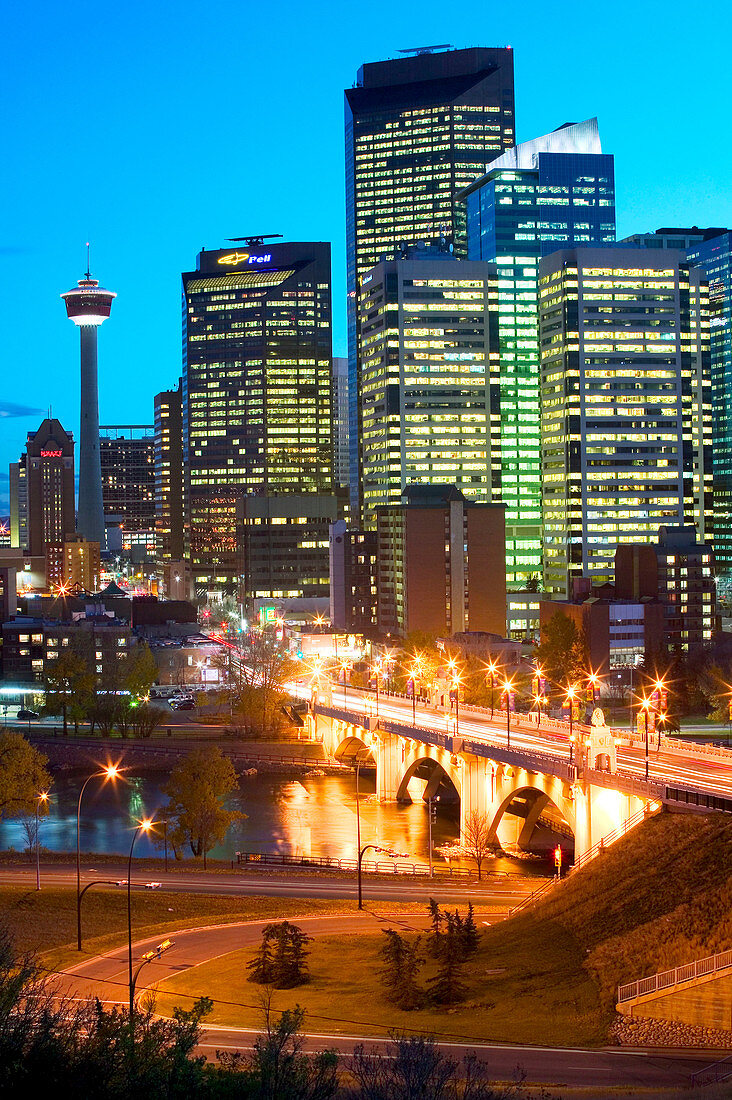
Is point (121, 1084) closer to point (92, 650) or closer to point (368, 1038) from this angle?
point (368, 1038)

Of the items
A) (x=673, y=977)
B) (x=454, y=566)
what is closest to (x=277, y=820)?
(x=673, y=977)

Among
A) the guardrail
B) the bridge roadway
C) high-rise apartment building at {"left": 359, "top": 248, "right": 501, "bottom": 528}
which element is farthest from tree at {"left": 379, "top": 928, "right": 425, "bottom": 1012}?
high-rise apartment building at {"left": 359, "top": 248, "right": 501, "bottom": 528}

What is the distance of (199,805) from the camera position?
8038 cm

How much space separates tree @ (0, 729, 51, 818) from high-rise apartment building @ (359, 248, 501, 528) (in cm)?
10698

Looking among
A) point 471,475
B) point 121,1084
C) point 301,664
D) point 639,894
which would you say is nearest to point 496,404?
point 471,475

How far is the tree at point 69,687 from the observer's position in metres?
134

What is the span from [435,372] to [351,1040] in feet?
523

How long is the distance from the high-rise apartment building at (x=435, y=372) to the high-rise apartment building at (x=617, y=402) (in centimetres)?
1479

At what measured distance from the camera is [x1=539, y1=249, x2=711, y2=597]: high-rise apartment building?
182 m

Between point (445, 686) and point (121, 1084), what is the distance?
290ft

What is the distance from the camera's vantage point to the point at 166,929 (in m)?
56.0

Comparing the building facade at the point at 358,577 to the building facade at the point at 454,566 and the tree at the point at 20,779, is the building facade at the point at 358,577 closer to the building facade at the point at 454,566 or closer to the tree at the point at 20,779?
the building facade at the point at 454,566

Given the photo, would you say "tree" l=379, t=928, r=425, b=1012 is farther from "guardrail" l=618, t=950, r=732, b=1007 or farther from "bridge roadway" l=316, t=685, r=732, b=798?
"bridge roadway" l=316, t=685, r=732, b=798

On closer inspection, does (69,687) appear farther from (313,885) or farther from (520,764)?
(520,764)
